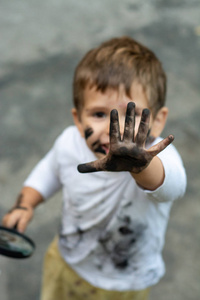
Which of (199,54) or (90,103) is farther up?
(199,54)

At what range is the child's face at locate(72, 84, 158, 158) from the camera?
144 cm

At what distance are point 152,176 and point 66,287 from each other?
2.85ft

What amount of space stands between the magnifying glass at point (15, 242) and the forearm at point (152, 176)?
1.80 ft

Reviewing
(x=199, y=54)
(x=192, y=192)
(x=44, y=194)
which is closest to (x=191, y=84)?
(x=199, y=54)

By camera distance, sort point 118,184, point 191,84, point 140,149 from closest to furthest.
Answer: point 140,149 → point 118,184 → point 191,84

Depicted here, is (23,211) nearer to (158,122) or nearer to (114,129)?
(158,122)

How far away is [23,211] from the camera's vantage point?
177 centimetres

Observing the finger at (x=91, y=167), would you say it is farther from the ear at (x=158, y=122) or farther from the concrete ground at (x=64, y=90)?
the concrete ground at (x=64, y=90)

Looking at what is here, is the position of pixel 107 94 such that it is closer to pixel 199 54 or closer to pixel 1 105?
pixel 1 105

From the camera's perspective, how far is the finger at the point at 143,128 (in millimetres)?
1043

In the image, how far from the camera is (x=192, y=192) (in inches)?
110

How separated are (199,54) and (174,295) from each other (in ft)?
7.43

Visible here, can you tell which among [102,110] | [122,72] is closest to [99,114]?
[102,110]

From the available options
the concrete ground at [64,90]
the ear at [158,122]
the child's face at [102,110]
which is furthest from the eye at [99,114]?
the concrete ground at [64,90]
